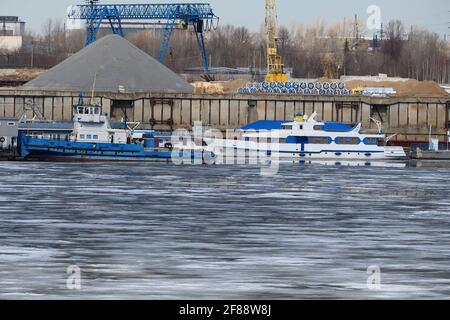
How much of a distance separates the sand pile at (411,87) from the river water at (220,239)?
265 ft

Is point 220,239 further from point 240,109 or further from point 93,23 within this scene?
point 93,23

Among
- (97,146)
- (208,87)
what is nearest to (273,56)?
(208,87)

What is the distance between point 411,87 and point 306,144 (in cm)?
6062

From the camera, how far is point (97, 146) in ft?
358

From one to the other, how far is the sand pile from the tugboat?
4579 cm

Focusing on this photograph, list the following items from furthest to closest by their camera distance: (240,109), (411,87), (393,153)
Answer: (411,87) → (240,109) → (393,153)

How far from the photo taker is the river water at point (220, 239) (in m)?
35.0

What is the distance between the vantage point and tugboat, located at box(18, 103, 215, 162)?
10794 centimetres

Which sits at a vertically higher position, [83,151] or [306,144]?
[306,144]
